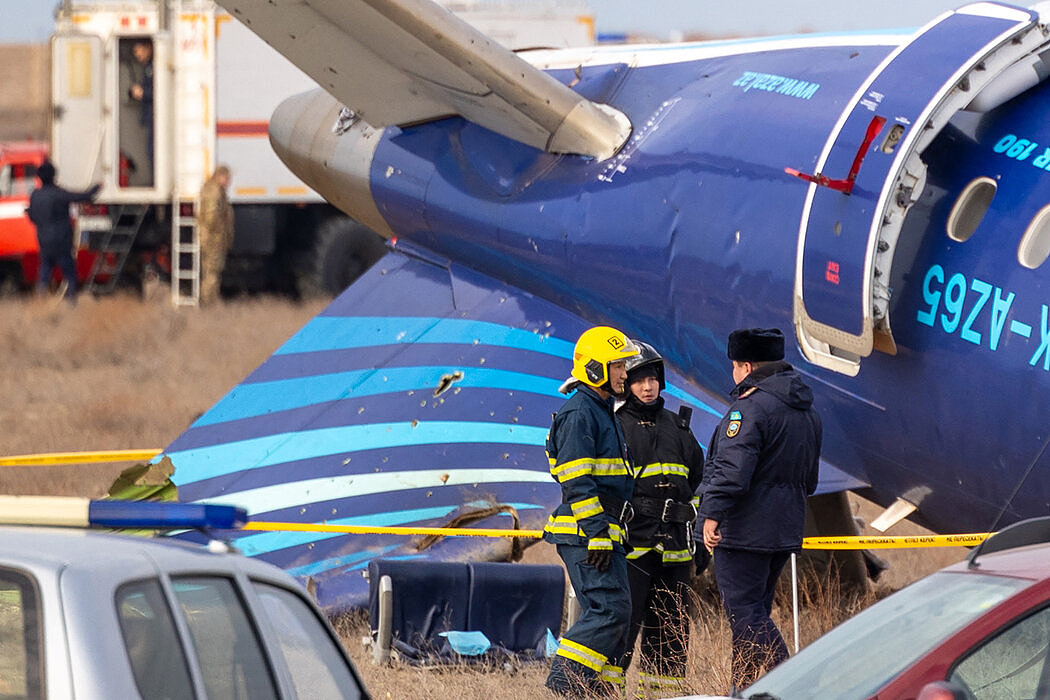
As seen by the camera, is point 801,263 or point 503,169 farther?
point 503,169

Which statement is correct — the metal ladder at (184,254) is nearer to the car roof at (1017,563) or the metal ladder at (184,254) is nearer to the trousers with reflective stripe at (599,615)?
the trousers with reflective stripe at (599,615)

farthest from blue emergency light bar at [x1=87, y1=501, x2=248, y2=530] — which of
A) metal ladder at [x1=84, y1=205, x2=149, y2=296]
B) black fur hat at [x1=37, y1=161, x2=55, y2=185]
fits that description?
metal ladder at [x1=84, y1=205, x2=149, y2=296]

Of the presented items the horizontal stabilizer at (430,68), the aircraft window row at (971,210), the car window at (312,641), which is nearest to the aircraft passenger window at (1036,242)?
the aircraft window row at (971,210)

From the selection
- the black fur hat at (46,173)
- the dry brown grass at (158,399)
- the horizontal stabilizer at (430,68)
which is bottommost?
the dry brown grass at (158,399)

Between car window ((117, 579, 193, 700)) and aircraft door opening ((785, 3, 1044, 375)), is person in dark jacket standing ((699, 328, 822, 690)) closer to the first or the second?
aircraft door opening ((785, 3, 1044, 375))

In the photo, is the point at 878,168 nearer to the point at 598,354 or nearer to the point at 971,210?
the point at 971,210

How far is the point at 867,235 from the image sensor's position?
6.87m

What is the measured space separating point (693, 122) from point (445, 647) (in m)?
3.22

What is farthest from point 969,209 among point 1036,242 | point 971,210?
point 1036,242

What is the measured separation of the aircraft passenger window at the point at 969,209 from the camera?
6.88 meters

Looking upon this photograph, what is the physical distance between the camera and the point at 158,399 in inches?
658

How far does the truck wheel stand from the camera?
2380 centimetres

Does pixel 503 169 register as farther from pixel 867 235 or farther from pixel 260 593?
pixel 260 593

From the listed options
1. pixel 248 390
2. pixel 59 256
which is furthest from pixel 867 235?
pixel 59 256
